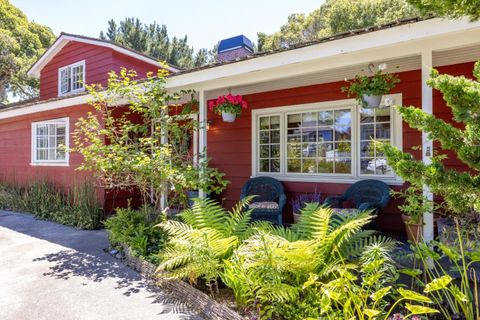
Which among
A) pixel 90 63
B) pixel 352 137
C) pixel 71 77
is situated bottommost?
pixel 352 137

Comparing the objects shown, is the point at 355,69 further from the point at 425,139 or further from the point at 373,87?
the point at 425,139

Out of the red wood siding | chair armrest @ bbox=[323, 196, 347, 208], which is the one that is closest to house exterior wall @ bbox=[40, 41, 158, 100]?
the red wood siding

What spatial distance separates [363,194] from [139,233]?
3193 millimetres

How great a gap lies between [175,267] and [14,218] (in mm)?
5467

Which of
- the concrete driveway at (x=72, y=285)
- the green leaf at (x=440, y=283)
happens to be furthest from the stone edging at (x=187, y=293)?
the green leaf at (x=440, y=283)

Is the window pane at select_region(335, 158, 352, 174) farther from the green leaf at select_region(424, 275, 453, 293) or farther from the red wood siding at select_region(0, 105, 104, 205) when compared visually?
the red wood siding at select_region(0, 105, 104, 205)

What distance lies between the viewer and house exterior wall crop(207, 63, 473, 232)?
14.6 feet

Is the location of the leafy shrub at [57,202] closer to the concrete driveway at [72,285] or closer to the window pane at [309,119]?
the concrete driveway at [72,285]

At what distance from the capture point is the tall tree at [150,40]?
17516mm

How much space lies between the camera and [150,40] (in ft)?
58.0

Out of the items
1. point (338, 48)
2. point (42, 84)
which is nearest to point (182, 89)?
point (338, 48)

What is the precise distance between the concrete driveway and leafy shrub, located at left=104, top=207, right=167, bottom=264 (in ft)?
0.84

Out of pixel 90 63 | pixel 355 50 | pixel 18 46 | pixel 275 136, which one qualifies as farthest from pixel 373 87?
pixel 18 46

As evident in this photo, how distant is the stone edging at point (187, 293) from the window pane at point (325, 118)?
3.51 metres
